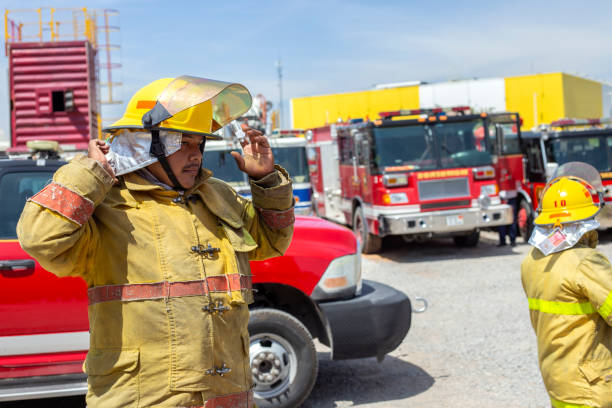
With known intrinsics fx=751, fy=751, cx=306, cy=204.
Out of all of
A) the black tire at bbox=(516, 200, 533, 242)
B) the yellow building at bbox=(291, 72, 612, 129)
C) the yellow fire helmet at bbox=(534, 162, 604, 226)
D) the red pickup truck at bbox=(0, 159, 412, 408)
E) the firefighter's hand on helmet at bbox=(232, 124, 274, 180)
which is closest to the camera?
the firefighter's hand on helmet at bbox=(232, 124, 274, 180)

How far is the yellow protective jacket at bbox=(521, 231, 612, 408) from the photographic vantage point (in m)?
3.28

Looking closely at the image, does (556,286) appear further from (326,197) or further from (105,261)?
(326,197)

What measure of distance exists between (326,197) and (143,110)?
1582 centimetres

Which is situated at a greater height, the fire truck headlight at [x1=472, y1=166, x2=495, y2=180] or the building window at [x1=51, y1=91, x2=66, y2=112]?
the building window at [x1=51, y1=91, x2=66, y2=112]

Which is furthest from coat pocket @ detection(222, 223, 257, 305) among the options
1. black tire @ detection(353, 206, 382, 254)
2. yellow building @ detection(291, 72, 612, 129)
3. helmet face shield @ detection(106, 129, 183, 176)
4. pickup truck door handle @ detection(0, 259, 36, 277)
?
yellow building @ detection(291, 72, 612, 129)

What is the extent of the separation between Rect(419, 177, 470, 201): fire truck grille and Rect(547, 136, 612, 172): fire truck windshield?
2673 millimetres

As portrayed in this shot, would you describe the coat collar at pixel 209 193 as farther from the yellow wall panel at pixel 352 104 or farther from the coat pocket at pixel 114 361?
the yellow wall panel at pixel 352 104

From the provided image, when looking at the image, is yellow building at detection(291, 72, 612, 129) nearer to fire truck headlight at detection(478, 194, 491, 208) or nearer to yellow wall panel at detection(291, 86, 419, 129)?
yellow wall panel at detection(291, 86, 419, 129)

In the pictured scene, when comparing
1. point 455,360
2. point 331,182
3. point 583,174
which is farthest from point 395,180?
point 583,174

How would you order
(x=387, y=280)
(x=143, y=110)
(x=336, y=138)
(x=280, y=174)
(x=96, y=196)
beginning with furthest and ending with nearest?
1. (x=336, y=138)
2. (x=387, y=280)
3. (x=280, y=174)
4. (x=143, y=110)
5. (x=96, y=196)

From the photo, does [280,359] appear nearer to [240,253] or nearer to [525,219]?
[240,253]

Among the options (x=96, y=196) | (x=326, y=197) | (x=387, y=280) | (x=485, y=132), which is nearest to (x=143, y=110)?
(x=96, y=196)

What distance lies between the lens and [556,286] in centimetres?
343

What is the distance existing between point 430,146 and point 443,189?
84cm
